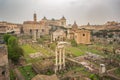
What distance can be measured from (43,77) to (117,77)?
984 centimetres

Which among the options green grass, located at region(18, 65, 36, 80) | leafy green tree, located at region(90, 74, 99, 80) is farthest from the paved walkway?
leafy green tree, located at region(90, 74, 99, 80)

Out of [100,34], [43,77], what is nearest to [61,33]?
[100,34]

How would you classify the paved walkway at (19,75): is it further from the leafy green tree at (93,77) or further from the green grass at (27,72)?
the leafy green tree at (93,77)

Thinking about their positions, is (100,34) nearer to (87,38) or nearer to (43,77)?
(87,38)

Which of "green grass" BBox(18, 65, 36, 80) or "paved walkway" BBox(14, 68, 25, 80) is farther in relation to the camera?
"green grass" BBox(18, 65, 36, 80)

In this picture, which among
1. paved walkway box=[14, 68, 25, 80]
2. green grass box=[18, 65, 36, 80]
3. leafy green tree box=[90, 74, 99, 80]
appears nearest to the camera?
leafy green tree box=[90, 74, 99, 80]

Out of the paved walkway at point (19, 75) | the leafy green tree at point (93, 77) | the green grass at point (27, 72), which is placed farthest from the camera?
the green grass at point (27, 72)

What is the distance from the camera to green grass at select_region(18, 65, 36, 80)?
19.5 m

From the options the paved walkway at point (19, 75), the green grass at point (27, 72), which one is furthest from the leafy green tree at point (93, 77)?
the paved walkway at point (19, 75)

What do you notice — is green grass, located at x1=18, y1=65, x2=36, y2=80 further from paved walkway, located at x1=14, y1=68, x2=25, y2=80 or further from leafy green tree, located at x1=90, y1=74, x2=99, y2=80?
leafy green tree, located at x1=90, y1=74, x2=99, y2=80

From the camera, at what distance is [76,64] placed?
24359mm

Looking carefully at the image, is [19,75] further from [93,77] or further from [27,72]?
[93,77]

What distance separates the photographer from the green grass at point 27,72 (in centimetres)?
1947

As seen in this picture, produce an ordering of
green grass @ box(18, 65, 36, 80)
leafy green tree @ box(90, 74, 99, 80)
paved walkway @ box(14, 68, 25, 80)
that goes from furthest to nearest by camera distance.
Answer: green grass @ box(18, 65, 36, 80) < paved walkway @ box(14, 68, 25, 80) < leafy green tree @ box(90, 74, 99, 80)
